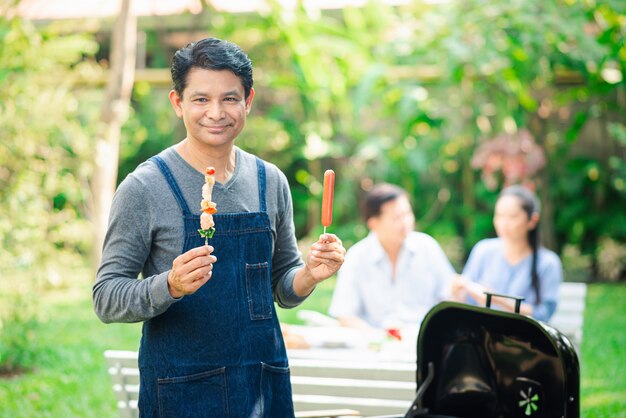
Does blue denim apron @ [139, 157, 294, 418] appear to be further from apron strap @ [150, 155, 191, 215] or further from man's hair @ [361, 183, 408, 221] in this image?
man's hair @ [361, 183, 408, 221]

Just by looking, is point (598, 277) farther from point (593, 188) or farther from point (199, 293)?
point (199, 293)

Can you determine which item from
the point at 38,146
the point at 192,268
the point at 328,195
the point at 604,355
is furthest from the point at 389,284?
the point at 38,146

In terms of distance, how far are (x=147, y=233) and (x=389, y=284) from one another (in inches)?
131

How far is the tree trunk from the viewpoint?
920 cm

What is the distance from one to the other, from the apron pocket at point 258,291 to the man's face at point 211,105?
1.18 ft

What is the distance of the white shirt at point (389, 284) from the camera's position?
542 cm

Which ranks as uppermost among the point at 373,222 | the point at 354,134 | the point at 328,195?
the point at 354,134

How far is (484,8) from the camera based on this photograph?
28.7ft

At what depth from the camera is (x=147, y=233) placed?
7.65ft

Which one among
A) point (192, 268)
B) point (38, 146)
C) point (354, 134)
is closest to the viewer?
point (192, 268)

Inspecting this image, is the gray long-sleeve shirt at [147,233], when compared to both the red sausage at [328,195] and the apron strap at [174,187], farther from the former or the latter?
the red sausage at [328,195]

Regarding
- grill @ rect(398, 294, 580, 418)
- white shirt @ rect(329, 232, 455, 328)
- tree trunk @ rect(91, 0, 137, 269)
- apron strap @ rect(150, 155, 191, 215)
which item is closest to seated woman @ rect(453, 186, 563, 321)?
white shirt @ rect(329, 232, 455, 328)

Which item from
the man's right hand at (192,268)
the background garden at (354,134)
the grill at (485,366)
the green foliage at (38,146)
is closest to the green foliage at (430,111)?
the background garden at (354,134)

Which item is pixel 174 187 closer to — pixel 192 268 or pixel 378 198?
pixel 192 268
